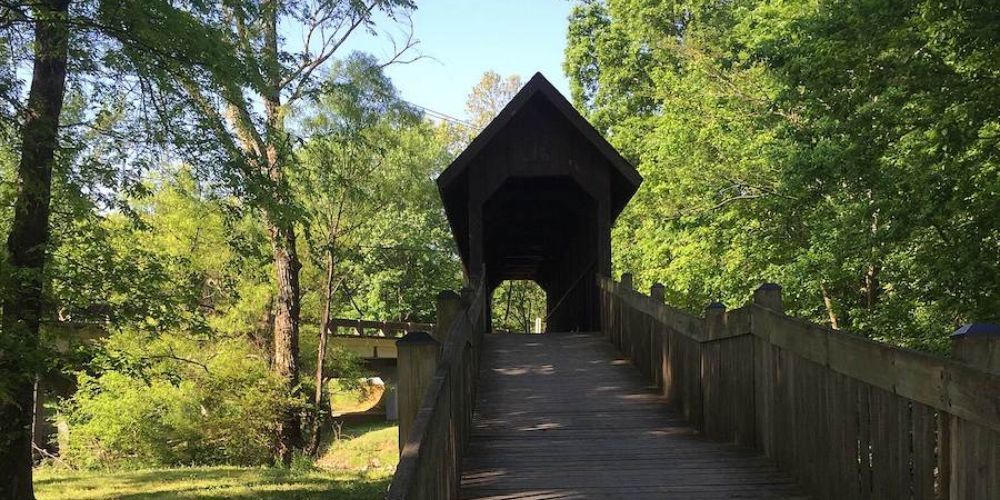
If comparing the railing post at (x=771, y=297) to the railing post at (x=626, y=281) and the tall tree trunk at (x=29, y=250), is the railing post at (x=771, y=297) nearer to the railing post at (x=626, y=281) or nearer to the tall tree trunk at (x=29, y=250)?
the railing post at (x=626, y=281)

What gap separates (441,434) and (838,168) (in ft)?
31.0

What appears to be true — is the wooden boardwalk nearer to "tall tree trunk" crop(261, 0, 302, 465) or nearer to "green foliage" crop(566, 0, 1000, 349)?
"green foliage" crop(566, 0, 1000, 349)

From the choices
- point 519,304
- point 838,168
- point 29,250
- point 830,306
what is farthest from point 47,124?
point 519,304

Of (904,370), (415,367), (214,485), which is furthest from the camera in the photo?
(214,485)

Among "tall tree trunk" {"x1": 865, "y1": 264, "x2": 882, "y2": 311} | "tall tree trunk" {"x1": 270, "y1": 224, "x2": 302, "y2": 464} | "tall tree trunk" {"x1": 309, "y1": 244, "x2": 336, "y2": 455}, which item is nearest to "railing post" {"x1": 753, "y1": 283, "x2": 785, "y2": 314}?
"tall tree trunk" {"x1": 865, "y1": 264, "x2": 882, "y2": 311}

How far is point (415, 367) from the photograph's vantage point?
14.7 ft

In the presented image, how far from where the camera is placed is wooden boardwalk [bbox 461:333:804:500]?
5039 millimetres

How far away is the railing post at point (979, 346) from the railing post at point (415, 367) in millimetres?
2701

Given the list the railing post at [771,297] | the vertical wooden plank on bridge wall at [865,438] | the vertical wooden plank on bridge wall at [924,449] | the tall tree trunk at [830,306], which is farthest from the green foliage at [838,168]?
the vertical wooden plank on bridge wall at [924,449]

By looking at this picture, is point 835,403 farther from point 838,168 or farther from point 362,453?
point 362,453

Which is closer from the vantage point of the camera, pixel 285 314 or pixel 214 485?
pixel 214 485

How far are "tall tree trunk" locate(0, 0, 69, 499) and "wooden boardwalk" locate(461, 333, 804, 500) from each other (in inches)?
197

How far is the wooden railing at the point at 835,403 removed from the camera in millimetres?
3043

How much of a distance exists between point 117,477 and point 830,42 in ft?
47.7
